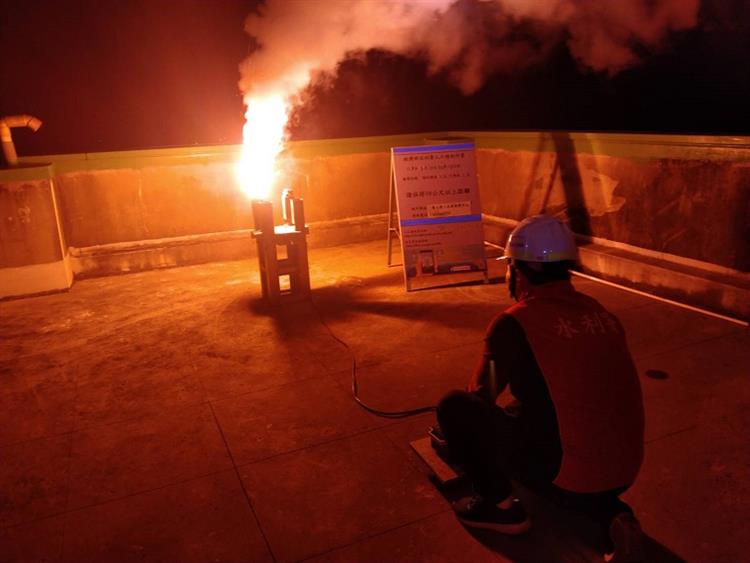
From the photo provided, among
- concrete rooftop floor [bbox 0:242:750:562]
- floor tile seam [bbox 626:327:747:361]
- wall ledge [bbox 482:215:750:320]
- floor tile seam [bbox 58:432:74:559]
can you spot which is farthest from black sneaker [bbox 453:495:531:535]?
wall ledge [bbox 482:215:750:320]

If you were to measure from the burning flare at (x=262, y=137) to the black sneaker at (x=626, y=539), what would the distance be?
20.8 feet

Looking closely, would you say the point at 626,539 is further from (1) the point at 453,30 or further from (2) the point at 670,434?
(1) the point at 453,30

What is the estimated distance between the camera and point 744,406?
13.0 ft

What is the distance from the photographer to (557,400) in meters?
2.36

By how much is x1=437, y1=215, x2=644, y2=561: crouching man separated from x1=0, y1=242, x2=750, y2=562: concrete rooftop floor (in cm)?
48

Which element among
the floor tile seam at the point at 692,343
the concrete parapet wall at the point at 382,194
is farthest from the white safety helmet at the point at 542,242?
the concrete parapet wall at the point at 382,194

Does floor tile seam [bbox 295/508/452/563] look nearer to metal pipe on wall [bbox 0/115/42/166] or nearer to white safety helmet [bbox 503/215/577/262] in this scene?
white safety helmet [bbox 503/215/577/262]

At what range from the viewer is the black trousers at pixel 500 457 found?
2469mm

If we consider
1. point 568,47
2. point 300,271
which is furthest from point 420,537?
point 568,47

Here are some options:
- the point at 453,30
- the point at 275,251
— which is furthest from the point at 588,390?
the point at 453,30

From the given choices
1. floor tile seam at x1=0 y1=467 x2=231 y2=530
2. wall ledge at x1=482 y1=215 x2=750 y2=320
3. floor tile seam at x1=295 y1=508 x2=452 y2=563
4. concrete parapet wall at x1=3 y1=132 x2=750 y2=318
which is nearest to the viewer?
floor tile seam at x1=295 y1=508 x2=452 y2=563

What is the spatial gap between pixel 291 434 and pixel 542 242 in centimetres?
231

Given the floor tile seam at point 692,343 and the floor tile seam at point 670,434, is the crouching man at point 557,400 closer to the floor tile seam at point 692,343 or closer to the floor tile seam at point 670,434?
the floor tile seam at point 670,434

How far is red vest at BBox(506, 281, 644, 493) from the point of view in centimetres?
233
